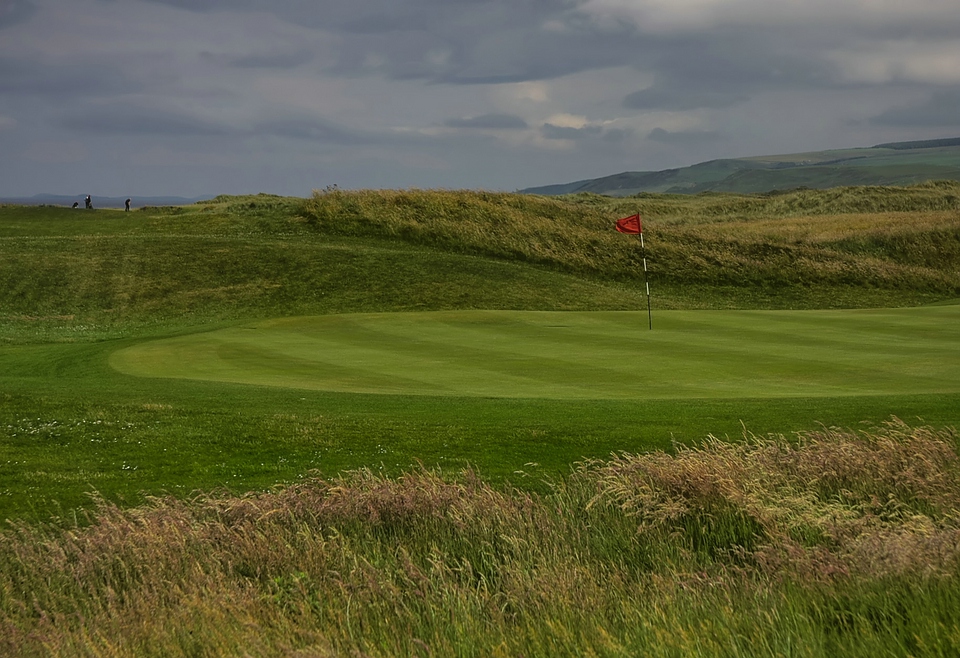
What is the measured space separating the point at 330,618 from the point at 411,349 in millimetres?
13080

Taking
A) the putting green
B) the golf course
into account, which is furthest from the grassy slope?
the putting green

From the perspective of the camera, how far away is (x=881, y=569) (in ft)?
17.3

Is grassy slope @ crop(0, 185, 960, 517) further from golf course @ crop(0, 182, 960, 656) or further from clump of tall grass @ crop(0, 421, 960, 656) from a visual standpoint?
clump of tall grass @ crop(0, 421, 960, 656)

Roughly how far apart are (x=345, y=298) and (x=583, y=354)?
51.4 ft

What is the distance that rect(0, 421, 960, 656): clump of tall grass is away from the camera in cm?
493

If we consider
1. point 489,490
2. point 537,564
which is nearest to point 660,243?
point 489,490

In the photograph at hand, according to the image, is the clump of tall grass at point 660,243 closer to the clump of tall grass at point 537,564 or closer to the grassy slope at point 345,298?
the grassy slope at point 345,298

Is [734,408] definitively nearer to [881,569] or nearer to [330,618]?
[881,569]

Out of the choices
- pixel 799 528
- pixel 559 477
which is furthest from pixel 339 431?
pixel 799 528

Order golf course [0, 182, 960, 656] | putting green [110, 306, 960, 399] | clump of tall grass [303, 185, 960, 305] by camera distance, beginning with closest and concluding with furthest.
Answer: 1. golf course [0, 182, 960, 656]
2. putting green [110, 306, 960, 399]
3. clump of tall grass [303, 185, 960, 305]

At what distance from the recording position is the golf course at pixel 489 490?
5.15 meters

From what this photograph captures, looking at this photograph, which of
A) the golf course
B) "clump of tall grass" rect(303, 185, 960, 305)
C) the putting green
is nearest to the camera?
the golf course

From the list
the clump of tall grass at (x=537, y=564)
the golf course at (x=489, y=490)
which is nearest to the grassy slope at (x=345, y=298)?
the golf course at (x=489, y=490)

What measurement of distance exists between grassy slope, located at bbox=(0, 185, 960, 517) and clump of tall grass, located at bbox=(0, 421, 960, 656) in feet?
3.59
